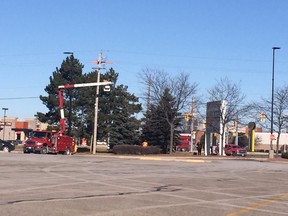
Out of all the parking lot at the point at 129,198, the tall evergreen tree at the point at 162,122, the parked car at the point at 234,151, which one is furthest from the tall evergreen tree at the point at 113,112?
the parking lot at the point at 129,198

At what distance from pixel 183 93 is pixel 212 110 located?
4726 millimetres

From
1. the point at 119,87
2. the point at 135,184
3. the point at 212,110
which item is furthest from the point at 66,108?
the point at 135,184

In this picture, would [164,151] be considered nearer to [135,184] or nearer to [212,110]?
[212,110]

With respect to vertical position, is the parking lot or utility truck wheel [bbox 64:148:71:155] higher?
utility truck wheel [bbox 64:148:71:155]

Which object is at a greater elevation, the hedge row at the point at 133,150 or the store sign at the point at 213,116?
the store sign at the point at 213,116

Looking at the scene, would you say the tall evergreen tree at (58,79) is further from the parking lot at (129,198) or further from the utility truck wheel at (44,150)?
the parking lot at (129,198)

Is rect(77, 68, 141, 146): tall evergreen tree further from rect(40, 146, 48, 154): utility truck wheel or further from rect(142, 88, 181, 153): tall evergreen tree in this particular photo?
rect(40, 146, 48, 154): utility truck wheel

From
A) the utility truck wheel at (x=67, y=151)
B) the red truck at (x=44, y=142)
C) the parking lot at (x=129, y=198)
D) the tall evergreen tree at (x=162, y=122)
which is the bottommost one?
the parking lot at (x=129, y=198)

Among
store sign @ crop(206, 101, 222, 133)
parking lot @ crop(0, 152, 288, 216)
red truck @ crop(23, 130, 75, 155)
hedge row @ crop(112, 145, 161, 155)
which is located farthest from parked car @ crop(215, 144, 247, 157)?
parking lot @ crop(0, 152, 288, 216)

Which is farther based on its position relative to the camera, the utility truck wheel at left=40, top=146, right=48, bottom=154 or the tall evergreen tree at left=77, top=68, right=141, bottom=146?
the tall evergreen tree at left=77, top=68, right=141, bottom=146

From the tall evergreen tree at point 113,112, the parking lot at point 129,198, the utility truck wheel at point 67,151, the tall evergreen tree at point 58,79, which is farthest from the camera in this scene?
the tall evergreen tree at point 58,79

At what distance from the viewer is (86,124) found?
6706 cm

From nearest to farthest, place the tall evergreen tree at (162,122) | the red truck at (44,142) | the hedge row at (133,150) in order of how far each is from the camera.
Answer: the red truck at (44,142), the hedge row at (133,150), the tall evergreen tree at (162,122)

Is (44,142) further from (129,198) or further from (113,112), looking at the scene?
(129,198)
